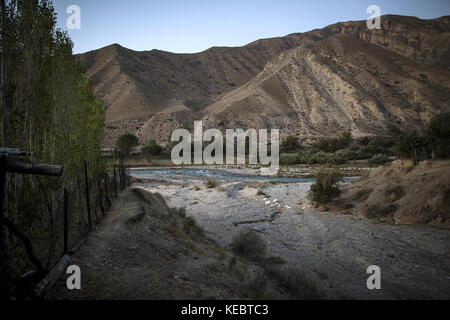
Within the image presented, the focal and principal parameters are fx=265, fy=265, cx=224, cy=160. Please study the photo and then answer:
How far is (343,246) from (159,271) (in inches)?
307

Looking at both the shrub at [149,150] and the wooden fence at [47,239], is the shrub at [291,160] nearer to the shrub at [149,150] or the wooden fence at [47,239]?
the shrub at [149,150]

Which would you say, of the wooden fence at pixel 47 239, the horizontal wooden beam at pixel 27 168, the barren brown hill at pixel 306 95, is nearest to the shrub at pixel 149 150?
the barren brown hill at pixel 306 95

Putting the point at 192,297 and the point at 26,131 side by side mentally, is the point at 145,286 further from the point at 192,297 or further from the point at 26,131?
the point at 26,131

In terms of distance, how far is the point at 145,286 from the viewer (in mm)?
4672

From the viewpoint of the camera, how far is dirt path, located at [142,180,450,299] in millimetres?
6938

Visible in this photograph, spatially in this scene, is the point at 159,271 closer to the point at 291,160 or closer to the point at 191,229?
the point at 191,229

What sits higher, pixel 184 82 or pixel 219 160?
pixel 184 82

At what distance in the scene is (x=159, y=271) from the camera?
217 inches

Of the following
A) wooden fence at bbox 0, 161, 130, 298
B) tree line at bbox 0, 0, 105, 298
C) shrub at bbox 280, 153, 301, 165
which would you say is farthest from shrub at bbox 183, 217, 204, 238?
shrub at bbox 280, 153, 301, 165

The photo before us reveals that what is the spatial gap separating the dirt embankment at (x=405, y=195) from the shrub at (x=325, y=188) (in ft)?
2.22

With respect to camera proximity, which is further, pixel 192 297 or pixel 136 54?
pixel 136 54
